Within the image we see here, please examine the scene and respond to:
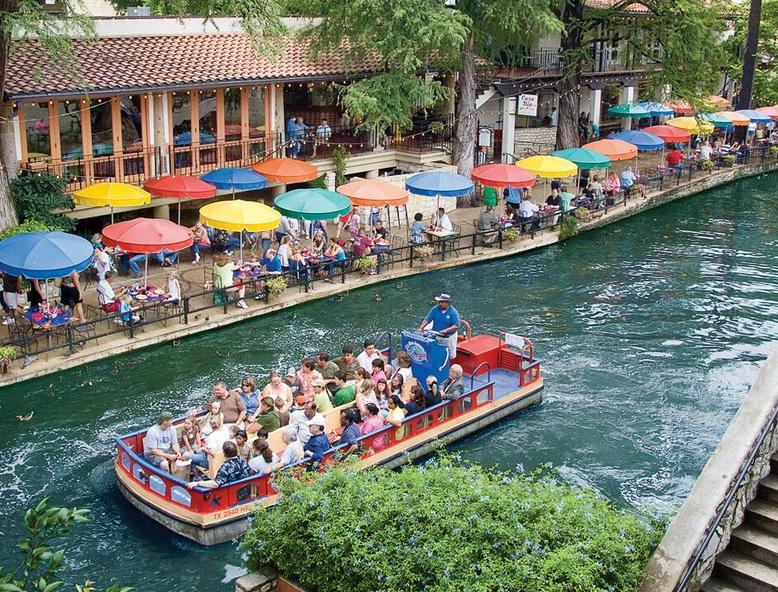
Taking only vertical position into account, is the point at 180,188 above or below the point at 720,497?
above

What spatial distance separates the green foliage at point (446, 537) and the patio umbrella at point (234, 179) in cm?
→ 1776

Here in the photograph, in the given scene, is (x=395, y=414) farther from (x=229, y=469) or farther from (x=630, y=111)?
(x=630, y=111)

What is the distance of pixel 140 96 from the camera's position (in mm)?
27906

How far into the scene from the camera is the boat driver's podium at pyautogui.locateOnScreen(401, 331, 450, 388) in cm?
1731

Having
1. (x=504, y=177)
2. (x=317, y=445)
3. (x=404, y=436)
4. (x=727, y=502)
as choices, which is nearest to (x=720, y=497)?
(x=727, y=502)

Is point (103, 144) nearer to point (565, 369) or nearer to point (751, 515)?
point (565, 369)

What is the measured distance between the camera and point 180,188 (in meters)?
26.0

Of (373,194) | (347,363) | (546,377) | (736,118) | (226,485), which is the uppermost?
(736,118)

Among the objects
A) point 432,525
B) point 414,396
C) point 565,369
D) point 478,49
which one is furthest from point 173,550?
point 478,49

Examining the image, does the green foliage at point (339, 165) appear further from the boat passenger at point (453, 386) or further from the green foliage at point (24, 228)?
the boat passenger at point (453, 386)

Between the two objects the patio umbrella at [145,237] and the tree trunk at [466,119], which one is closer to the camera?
the patio umbrella at [145,237]

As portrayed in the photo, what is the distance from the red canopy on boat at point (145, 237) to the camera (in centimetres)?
2139

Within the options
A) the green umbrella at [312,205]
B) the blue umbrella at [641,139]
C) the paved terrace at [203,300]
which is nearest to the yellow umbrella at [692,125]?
the blue umbrella at [641,139]

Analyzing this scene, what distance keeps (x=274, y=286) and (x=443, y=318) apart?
6.80 meters
